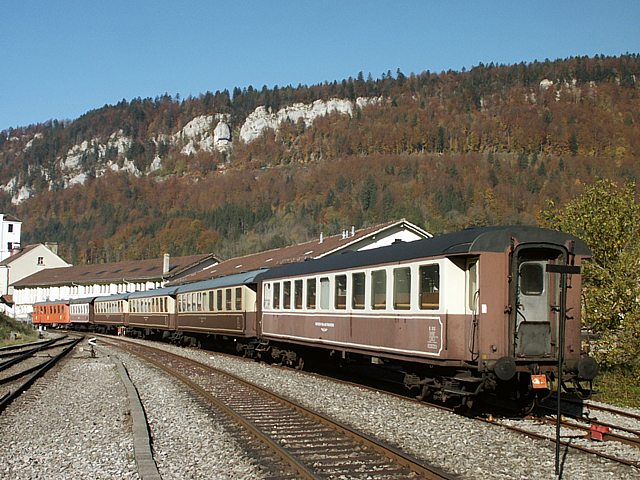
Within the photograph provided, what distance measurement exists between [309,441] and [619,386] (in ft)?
31.7

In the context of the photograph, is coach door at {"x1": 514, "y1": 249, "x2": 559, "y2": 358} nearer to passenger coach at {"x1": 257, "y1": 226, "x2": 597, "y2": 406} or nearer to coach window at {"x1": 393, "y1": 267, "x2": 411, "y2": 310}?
passenger coach at {"x1": 257, "y1": 226, "x2": 597, "y2": 406}

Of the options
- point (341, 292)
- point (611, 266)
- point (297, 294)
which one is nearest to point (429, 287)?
point (341, 292)

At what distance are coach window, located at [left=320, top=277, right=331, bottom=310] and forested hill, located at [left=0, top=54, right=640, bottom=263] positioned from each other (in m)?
81.4

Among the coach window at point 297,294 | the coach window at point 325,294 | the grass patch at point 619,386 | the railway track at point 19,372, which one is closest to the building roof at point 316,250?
the railway track at point 19,372

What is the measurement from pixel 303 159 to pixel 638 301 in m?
151

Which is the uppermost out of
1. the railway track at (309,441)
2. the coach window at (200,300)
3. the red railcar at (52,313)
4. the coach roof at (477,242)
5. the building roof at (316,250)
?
the building roof at (316,250)

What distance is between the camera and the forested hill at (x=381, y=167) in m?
120

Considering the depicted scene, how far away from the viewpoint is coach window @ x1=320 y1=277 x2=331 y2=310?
17763 mm

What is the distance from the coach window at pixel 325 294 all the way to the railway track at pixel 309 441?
2706 mm

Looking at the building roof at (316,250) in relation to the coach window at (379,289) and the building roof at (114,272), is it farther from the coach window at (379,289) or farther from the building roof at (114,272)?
the coach window at (379,289)

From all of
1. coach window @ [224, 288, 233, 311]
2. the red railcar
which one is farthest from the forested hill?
coach window @ [224, 288, 233, 311]

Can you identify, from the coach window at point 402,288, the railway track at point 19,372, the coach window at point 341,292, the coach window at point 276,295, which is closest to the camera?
the coach window at point 402,288

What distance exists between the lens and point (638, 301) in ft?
60.4

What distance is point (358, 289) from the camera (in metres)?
15.9
